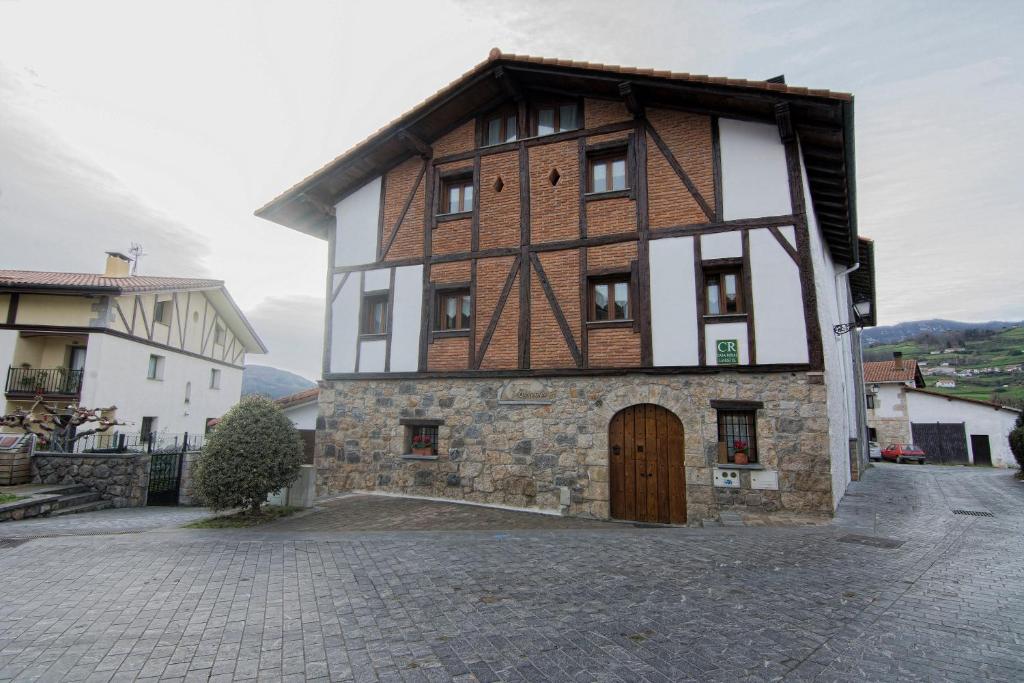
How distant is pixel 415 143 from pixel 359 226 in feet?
8.27

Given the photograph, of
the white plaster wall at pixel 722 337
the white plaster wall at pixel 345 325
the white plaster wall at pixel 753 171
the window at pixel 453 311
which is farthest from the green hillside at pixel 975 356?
the white plaster wall at pixel 345 325

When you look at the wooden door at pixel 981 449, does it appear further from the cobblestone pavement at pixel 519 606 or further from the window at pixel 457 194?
the window at pixel 457 194

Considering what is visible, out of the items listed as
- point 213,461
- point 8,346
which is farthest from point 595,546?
point 8,346

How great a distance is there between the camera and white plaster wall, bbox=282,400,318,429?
1994cm

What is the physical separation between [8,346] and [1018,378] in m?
99.9

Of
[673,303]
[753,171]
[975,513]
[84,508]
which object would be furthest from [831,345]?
[84,508]

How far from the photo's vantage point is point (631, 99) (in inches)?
391

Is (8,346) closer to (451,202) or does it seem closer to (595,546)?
(451,202)

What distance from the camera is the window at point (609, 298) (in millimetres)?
10102

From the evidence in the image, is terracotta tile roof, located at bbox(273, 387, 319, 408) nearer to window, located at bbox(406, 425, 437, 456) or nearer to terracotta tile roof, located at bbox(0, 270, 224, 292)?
terracotta tile roof, located at bbox(0, 270, 224, 292)

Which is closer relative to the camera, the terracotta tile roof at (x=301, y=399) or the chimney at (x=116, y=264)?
the terracotta tile roof at (x=301, y=399)

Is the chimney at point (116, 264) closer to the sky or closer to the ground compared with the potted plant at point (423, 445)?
closer to the sky

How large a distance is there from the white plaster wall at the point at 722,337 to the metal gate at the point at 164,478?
1375cm

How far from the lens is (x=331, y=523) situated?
8922mm
